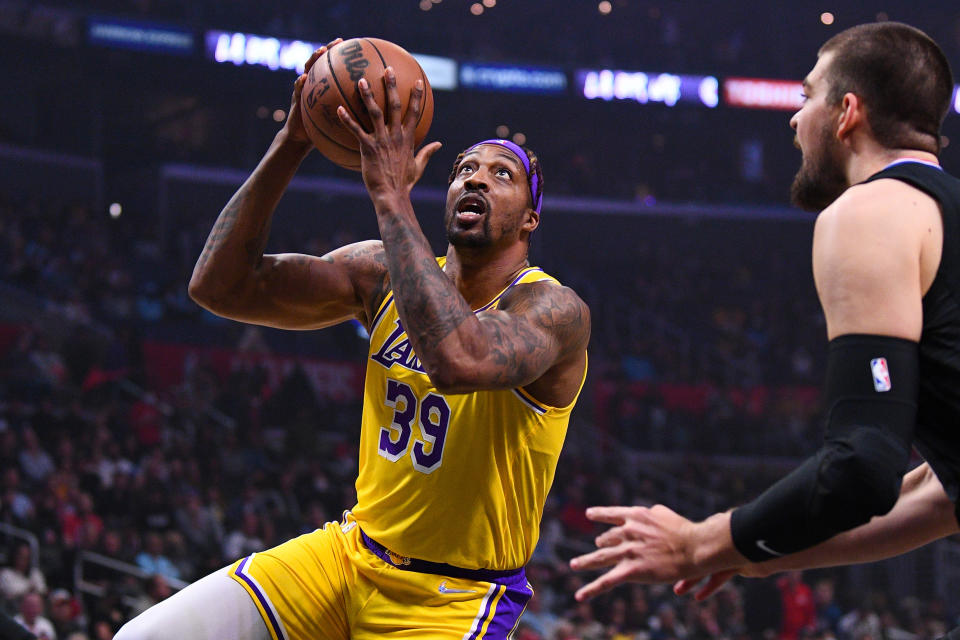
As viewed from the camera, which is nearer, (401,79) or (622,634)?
(401,79)

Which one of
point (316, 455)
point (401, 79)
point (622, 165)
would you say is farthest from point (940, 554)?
point (401, 79)

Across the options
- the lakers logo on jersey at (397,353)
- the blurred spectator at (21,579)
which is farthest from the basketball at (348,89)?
the blurred spectator at (21,579)

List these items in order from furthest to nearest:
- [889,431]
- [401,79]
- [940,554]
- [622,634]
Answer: [940,554] → [622,634] → [401,79] → [889,431]

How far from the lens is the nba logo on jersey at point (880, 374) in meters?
1.87

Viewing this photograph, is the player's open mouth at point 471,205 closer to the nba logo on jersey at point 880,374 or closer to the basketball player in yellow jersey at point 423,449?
the basketball player in yellow jersey at point 423,449

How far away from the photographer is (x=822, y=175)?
2312 millimetres

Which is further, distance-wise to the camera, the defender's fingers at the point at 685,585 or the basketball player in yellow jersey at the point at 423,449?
the basketball player in yellow jersey at the point at 423,449

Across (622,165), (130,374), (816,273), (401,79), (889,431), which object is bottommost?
(130,374)

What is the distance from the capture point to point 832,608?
1306cm

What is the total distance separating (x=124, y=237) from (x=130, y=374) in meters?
4.60

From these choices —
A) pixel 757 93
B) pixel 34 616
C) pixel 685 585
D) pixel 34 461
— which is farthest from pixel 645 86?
pixel 685 585

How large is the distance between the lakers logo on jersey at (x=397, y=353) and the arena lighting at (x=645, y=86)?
62.3ft

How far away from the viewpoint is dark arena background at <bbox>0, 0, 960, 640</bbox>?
1130 centimetres

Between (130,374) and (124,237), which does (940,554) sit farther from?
(124,237)
